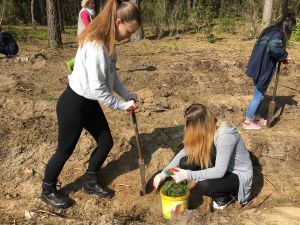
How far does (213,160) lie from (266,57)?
1.92m

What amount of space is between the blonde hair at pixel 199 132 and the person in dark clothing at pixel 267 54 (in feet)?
6.35

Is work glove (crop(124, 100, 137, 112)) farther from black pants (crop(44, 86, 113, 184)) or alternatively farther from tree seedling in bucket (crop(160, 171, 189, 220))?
tree seedling in bucket (crop(160, 171, 189, 220))

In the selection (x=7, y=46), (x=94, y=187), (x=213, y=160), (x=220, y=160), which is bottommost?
(x=94, y=187)

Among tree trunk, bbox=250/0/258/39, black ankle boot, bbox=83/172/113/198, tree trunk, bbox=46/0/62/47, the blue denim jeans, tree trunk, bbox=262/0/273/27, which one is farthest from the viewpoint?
tree trunk, bbox=262/0/273/27

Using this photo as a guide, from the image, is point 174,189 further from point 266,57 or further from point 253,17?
point 253,17

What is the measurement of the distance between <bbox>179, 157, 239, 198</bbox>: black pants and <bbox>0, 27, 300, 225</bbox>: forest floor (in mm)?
193


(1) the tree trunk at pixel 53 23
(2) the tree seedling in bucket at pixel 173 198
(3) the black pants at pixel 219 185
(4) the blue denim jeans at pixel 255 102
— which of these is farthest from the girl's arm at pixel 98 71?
(1) the tree trunk at pixel 53 23

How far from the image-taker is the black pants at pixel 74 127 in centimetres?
325

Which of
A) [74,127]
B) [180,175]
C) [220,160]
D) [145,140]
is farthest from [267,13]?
[74,127]

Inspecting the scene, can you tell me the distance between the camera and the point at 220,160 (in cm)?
350

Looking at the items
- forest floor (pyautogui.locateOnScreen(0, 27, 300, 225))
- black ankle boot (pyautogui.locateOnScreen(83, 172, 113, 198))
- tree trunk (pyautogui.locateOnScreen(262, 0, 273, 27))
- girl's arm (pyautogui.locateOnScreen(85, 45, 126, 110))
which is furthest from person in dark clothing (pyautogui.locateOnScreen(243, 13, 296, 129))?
tree trunk (pyautogui.locateOnScreen(262, 0, 273, 27))

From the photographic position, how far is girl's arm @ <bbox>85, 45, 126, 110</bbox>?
2.96 m

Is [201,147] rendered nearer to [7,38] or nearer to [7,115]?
[7,115]

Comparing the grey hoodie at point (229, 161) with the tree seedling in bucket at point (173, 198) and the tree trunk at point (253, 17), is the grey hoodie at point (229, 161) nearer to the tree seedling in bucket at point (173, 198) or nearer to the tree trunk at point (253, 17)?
the tree seedling in bucket at point (173, 198)
